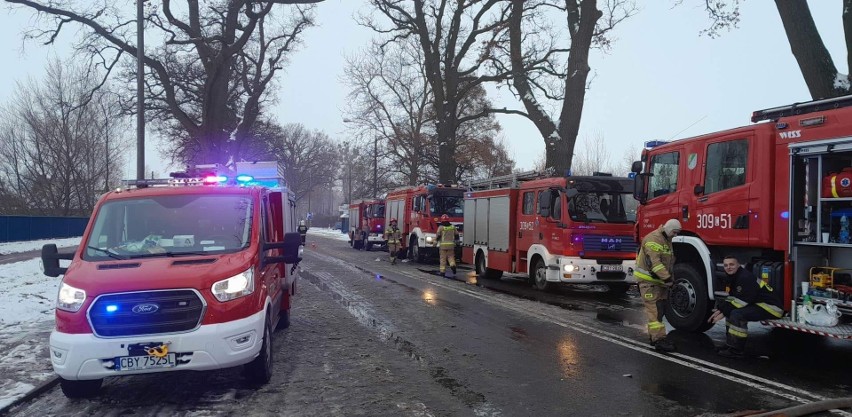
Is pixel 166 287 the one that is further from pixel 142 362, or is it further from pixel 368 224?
pixel 368 224

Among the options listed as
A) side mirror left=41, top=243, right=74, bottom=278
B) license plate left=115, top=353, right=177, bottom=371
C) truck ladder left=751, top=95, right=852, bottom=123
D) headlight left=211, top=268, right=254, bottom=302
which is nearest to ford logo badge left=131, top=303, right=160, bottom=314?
license plate left=115, top=353, right=177, bottom=371

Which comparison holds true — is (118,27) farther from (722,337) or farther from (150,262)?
(722,337)

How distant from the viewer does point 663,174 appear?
9.13m

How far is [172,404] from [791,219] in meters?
6.79

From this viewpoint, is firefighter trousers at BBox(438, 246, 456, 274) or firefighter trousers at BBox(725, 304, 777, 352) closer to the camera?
firefighter trousers at BBox(725, 304, 777, 352)

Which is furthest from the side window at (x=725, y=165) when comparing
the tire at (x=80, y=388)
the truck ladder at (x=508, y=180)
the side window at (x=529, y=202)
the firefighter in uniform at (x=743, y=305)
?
the tire at (x=80, y=388)

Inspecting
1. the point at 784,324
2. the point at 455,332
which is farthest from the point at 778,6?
the point at 455,332

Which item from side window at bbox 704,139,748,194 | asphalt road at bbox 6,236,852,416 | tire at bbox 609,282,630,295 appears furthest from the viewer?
tire at bbox 609,282,630,295

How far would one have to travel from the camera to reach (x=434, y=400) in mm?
5293

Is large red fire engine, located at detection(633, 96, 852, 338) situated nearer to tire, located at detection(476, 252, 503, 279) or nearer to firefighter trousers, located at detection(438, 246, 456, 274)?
tire, located at detection(476, 252, 503, 279)

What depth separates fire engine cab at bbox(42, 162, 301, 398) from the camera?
4.95 metres

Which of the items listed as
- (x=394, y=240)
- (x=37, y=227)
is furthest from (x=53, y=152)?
(x=394, y=240)

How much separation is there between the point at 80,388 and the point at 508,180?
12.3 meters

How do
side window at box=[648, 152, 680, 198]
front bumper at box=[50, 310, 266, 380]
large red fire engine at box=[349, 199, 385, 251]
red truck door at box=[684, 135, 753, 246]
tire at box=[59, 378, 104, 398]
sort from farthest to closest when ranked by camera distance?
large red fire engine at box=[349, 199, 385, 251]
side window at box=[648, 152, 680, 198]
red truck door at box=[684, 135, 753, 246]
tire at box=[59, 378, 104, 398]
front bumper at box=[50, 310, 266, 380]
